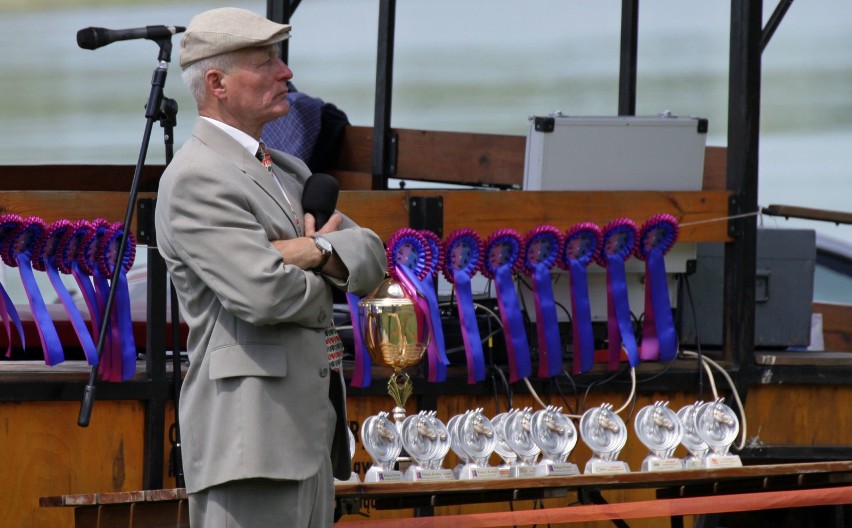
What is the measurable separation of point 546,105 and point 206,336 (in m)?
4.18

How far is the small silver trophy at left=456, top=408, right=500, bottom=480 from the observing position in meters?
3.42

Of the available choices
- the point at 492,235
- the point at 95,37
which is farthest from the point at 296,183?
the point at 492,235

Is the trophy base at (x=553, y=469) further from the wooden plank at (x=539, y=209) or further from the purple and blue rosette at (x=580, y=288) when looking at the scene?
the wooden plank at (x=539, y=209)

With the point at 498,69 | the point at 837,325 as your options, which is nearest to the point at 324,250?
the point at 498,69

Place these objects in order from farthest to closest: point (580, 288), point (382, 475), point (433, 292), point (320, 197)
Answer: point (580, 288)
point (433, 292)
point (382, 475)
point (320, 197)

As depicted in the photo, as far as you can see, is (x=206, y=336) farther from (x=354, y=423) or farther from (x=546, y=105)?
(x=546, y=105)

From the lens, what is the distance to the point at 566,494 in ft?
11.4

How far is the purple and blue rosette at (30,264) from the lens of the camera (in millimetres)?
3344

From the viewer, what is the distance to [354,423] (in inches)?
145

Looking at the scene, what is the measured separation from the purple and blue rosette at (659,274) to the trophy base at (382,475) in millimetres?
918

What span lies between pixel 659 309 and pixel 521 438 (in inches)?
24.7

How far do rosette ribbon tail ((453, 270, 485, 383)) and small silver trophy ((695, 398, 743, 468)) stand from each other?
0.56 meters

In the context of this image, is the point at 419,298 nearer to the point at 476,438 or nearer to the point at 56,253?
the point at 476,438

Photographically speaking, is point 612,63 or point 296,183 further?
point 612,63
